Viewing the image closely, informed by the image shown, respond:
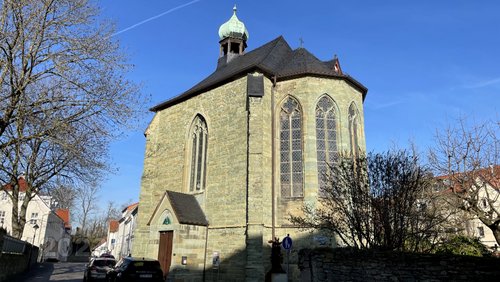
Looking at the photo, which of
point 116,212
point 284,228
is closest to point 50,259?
point 116,212

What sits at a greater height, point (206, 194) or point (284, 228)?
point (206, 194)

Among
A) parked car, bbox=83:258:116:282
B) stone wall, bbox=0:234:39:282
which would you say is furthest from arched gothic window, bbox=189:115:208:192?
stone wall, bbox=0:234:39:282

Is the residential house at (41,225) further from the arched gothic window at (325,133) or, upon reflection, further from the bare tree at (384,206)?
the bare tree at (384,206)

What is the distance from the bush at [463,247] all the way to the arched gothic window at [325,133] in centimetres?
502

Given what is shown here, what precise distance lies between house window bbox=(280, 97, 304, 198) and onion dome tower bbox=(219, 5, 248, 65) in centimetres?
894

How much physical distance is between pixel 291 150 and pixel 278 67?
4.88 meters

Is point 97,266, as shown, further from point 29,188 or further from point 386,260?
point 386,260

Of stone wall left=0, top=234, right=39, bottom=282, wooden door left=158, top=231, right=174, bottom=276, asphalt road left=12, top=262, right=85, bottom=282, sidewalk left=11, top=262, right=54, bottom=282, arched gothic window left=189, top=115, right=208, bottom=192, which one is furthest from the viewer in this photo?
arched gothic window left=189, top=115, right=208, bottom=192

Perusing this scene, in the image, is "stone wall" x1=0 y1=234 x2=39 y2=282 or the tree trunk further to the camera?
the tree trunk

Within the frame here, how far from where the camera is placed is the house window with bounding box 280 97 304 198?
1570 centimetres

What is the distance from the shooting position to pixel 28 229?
149 ft

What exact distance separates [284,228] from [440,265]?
7.44 metres

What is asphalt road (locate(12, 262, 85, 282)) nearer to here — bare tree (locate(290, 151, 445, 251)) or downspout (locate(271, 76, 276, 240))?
downspout (locate(271, 76, 276, 240))

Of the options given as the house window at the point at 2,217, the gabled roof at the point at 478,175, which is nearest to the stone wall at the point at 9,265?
the gabled roof at the point at 478,175
